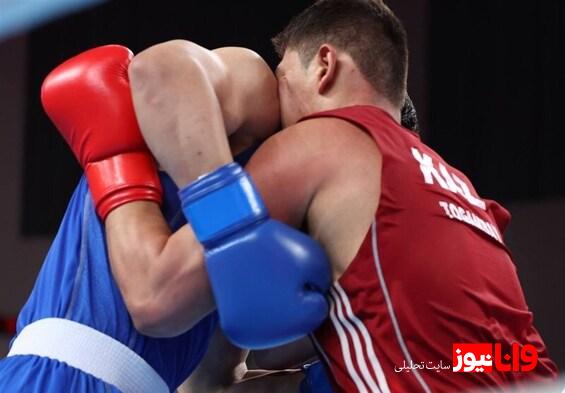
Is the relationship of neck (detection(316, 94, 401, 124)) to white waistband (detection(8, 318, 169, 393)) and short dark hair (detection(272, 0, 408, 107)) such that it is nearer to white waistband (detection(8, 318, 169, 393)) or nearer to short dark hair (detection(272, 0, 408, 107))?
short dark hair (detection(272, 0, 408, 107))

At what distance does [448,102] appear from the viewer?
3426 millimetres

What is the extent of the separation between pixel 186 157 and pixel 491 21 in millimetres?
2377

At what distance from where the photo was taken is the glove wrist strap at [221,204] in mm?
1239

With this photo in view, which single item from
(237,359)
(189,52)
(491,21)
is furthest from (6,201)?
(189,52)

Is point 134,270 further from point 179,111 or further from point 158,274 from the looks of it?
point 179,111

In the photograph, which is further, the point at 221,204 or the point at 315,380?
the point at 315,380

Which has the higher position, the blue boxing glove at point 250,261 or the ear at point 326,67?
the ear at point 326,67

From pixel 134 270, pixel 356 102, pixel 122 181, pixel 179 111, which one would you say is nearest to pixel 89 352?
pixel 134 270

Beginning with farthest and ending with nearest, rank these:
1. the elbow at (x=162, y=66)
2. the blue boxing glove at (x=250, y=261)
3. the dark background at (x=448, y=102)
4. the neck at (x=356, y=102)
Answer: the dark background at (x=448, y=102)
the neck at (x=356, y=102)
the elbow at (x=162, y=66)
the blue boxing glove at (x=250, y=261)

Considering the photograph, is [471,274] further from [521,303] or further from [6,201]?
[6,201]

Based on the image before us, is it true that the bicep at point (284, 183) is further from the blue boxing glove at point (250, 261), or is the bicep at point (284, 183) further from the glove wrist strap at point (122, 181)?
the glove wrist strap at point (122, 181)

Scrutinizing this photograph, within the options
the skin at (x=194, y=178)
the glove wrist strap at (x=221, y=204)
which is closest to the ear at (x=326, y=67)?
the skin at (x=194, y=178)

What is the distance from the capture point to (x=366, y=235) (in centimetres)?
129

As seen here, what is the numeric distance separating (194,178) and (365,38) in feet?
1.36
